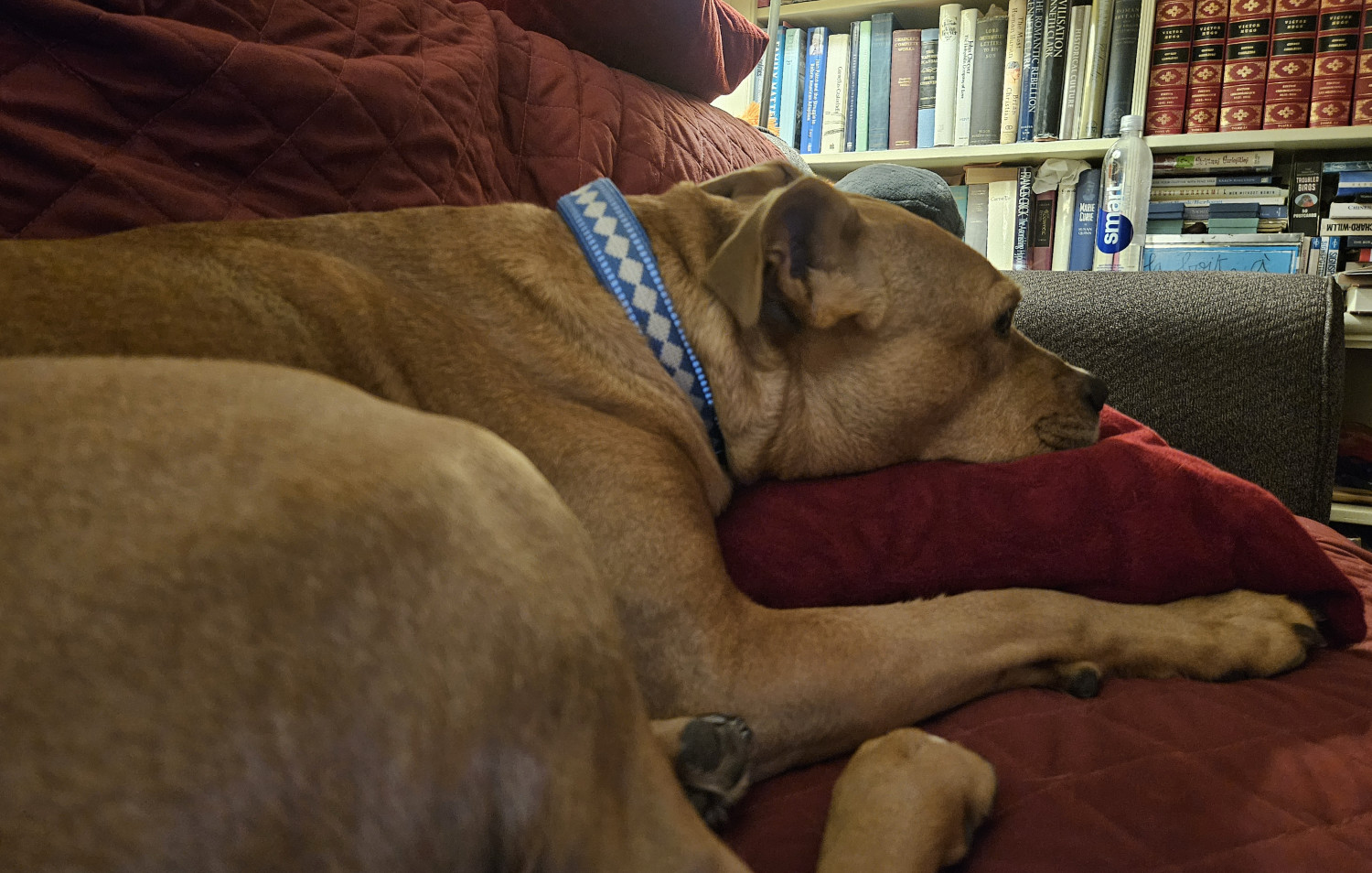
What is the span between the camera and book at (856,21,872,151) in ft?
12.7

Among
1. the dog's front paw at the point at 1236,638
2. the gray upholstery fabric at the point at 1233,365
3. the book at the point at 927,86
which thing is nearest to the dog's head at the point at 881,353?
the dog's front paw at the point at 1236,638

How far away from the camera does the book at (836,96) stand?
3906 mm

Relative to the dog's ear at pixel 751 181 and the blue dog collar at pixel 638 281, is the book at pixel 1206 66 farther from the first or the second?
the blue dog collar at pixel 638 281

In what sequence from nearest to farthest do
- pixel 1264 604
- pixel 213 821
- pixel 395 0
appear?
1. pixel 213 821
2. pixel 1264 604
3. pixel 395 0

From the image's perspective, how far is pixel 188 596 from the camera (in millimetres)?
548

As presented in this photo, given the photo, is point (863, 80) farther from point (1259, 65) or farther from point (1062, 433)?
point (1062, 433)

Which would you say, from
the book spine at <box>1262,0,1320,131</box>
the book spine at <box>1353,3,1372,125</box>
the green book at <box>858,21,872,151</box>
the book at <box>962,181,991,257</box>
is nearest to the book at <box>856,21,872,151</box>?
the green book at <box>858,21,872,151</box>

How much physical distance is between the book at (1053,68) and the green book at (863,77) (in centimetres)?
72

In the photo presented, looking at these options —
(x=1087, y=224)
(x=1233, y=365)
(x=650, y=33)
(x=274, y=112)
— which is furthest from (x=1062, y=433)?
(x=1087, y=224)

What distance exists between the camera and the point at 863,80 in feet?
12.7

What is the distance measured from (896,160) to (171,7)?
A: 299cm

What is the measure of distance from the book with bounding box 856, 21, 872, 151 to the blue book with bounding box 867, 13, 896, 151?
0.01 metres

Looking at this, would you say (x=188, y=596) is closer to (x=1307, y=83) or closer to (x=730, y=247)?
(x=730, y=247)

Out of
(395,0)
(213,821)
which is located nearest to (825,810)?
(213,821)
